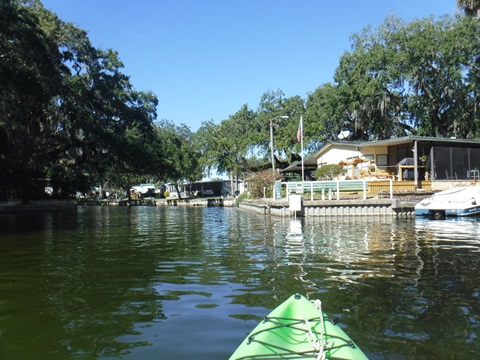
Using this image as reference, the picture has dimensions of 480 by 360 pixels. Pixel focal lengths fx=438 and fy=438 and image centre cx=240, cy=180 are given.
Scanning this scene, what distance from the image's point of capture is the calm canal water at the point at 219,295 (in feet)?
16.2

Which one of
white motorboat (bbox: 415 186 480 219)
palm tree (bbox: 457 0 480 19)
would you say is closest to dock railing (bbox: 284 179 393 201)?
white motorboat (bbox: 415 186 480 219)

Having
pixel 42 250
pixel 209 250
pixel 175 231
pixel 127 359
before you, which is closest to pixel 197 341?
pixel 127 359

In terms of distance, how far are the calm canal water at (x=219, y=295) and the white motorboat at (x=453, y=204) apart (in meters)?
10.1

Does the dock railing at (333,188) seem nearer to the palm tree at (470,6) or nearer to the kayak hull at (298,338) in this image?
the palm tree at (470,6)

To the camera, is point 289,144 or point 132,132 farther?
point 289,144

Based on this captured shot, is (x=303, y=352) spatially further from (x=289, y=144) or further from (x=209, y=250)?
(x=289, y=144)

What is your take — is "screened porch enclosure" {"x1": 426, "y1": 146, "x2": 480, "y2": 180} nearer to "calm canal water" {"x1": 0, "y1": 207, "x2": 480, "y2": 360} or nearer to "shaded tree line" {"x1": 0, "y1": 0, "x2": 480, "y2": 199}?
"shaded tree line" {"x1": 0, "y1": 0, "x2": 480, "y2": 199}

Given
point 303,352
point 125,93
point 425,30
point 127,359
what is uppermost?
point 425,30

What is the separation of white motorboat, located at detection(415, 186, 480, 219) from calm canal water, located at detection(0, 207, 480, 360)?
1014cm

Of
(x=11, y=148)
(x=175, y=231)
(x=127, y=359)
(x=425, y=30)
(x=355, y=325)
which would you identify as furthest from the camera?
(x=425, y=30)

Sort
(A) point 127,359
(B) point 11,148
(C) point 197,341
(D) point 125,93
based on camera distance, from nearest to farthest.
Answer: (A) point 127,359 < (C) point 197,341 < (B) point 11,148 < (D) point 125,93

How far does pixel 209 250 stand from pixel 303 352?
864 centimetres

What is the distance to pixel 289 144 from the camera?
46688 mm

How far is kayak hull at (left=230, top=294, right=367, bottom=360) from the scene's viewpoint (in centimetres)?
380
